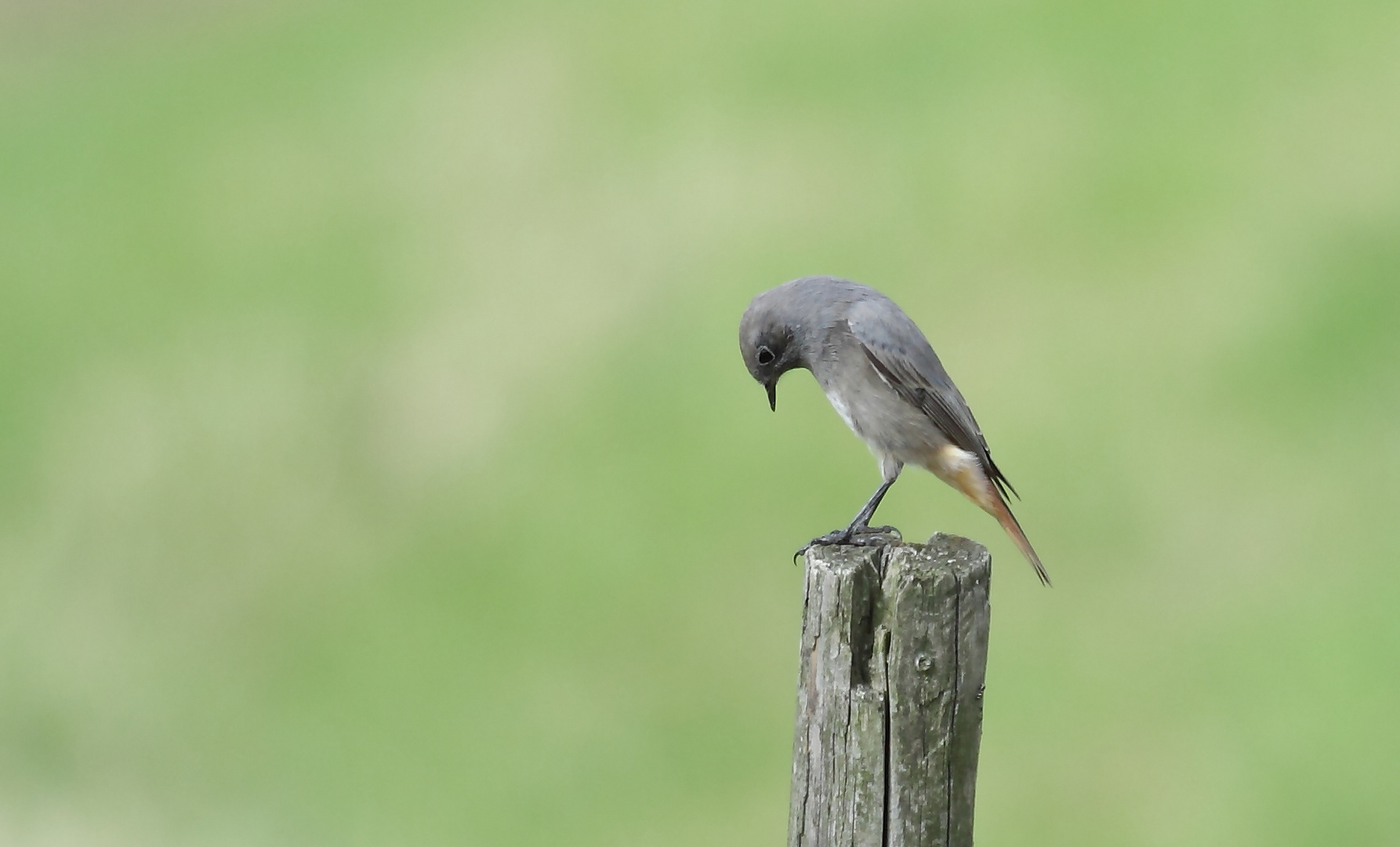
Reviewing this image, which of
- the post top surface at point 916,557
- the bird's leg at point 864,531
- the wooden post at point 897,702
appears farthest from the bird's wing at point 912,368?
the wooden post at point 897,702

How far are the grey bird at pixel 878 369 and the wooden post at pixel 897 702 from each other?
4.36 feet

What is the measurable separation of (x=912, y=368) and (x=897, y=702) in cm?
172

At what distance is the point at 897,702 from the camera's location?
3426 millimetres

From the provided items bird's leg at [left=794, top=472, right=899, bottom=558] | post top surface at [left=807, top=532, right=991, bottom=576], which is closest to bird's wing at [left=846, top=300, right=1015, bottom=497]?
bird's leg at [left=794, top=472, right=899, bottom=558]

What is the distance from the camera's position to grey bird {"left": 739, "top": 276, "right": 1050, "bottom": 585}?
16.1ft

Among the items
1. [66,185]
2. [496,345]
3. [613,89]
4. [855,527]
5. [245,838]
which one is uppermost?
[613,89]

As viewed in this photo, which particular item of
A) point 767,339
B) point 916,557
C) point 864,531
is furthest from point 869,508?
point 916,557

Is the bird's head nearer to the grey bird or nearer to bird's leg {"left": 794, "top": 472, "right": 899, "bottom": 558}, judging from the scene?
the grey bird

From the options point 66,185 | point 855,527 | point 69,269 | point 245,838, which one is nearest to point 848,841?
point 855,527

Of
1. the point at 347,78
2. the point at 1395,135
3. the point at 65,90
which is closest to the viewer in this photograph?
the point at 1395,135

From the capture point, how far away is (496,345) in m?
10.3

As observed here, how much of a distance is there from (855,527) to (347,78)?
8.87 m

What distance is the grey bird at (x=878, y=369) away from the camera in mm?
4898

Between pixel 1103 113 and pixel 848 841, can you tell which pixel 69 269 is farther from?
pixel 848 841
